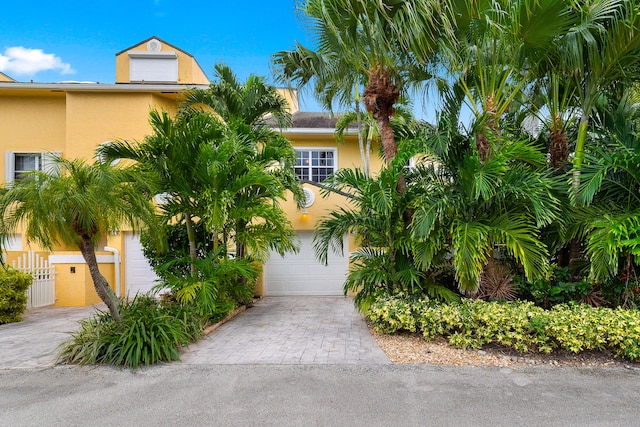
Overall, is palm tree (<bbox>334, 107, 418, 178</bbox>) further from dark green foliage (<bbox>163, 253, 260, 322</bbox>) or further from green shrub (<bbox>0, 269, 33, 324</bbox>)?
green shrub (<bbox>0, 269, 33, 324</bbox>)

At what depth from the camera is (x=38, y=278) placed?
32.3 feet

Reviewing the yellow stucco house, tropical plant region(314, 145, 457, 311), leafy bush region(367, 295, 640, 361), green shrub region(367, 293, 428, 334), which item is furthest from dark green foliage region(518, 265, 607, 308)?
the yellow stucco house

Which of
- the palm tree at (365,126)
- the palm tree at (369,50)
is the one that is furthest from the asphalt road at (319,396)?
the palm tree at (365,126)

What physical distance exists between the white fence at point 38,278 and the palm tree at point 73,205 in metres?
5.89

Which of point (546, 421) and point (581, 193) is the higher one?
point (581, 193)

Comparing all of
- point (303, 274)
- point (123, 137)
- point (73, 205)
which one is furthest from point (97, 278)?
point (123, 137)

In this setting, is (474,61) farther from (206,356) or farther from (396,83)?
(206,356)

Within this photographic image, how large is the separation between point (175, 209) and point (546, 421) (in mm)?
6717

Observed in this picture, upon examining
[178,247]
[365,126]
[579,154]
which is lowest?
[178,247]

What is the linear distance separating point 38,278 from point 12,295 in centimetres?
189

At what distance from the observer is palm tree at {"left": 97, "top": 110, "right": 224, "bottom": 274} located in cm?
684

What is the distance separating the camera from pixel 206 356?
5.71 m

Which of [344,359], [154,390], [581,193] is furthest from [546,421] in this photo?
[154,390]

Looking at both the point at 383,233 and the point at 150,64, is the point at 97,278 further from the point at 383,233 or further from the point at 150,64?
the point at 150,64
